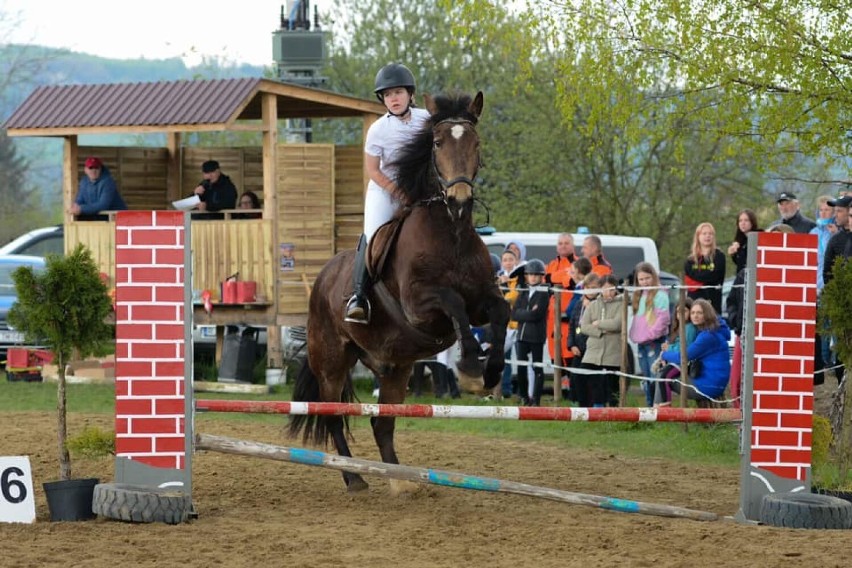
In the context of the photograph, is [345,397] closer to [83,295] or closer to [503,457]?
[503,457]

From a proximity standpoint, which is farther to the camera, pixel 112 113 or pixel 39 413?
pixel 112 113

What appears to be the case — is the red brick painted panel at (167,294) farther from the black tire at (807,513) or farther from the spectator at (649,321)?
the spectator at (649,321)

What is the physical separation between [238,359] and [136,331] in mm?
9761

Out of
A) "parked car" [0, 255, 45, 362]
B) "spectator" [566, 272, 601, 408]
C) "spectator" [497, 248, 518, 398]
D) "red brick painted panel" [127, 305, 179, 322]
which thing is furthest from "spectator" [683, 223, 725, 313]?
"parked car" [0, 255, 45, 362]

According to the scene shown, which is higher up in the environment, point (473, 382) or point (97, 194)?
point (97, 194)

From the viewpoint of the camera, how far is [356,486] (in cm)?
898

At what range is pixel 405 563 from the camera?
615 centimetres

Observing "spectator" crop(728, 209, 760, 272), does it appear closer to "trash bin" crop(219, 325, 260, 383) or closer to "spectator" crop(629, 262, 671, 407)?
"spectator" crop(629, 262, 671, 407)

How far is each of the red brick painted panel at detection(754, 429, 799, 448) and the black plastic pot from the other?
152 inches

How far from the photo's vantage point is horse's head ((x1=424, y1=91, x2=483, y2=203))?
7566 millimetres

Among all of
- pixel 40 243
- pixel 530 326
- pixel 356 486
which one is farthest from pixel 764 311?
pixel 40 243

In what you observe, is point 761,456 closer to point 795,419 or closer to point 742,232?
point 795,419

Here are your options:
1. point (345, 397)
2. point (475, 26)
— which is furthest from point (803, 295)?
point (475, 26)

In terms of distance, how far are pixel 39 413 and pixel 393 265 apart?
257 inches
